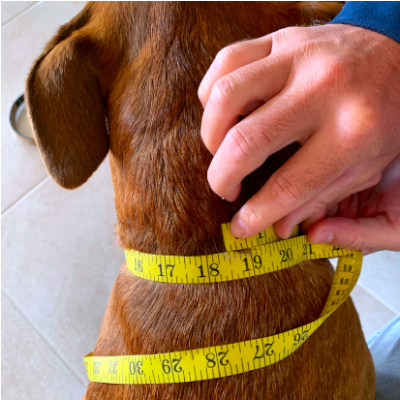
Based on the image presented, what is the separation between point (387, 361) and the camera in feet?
4.35

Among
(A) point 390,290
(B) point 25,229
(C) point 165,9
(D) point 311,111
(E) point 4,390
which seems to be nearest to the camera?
(D) point 311,111

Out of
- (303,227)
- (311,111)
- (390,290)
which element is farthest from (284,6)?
(390,290)

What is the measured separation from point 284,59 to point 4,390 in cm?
176

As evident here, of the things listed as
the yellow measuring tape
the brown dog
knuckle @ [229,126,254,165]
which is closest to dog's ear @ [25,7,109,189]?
the brown dog

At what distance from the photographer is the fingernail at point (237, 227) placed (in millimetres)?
806

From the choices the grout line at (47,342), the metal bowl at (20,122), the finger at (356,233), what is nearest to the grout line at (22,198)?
the metal bowl at (20,122)

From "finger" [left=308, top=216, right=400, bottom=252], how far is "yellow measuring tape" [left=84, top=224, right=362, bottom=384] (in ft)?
0.17

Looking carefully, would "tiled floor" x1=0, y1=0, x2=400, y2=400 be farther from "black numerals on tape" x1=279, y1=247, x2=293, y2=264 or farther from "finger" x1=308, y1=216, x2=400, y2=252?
"black numerals on tape" x1=279, y1=247, x2=293, y2=264

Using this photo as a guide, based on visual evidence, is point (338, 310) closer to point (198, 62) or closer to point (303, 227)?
point (303, 227)

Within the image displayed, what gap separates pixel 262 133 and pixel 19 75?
2.28 meters

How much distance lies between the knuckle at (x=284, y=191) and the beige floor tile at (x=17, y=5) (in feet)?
8.90

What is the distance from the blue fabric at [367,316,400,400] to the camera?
1.25 meters

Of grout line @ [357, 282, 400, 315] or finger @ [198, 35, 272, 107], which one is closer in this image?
finger @ [198, 35, 272, 107]

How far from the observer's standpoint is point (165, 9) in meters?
0.84
